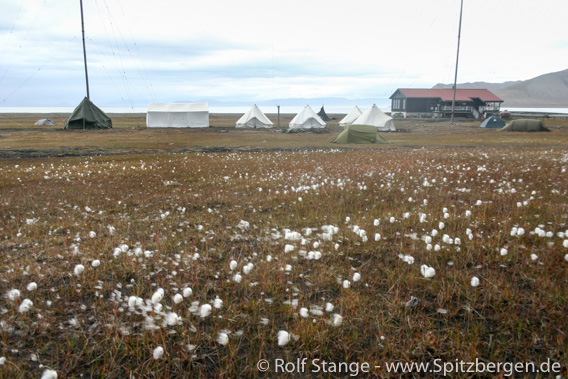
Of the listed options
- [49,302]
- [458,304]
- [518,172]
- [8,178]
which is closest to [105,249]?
[49,302]

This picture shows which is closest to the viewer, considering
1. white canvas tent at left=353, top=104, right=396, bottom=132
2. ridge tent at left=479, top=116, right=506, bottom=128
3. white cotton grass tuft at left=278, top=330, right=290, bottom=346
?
white cotton grass tuft at left=278, top=330, right=290, bottom=346

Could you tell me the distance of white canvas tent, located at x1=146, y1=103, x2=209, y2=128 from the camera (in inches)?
2260

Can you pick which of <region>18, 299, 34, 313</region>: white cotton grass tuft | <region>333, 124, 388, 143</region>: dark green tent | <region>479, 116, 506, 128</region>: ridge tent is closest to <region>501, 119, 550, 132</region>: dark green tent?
<region>479, 116, 506, 128</region>: ridge tent

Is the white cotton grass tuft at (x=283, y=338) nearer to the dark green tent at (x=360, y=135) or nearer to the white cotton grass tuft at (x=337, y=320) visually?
the white cotton grass tuft at (x=337, y=320)

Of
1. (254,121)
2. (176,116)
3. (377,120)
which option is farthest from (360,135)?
(176,116)

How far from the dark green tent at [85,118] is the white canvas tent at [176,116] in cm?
816

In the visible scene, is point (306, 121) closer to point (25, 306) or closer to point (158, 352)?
point (25, 306)

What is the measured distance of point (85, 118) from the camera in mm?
48812

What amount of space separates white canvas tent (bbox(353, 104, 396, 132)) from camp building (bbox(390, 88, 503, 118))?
143 ft

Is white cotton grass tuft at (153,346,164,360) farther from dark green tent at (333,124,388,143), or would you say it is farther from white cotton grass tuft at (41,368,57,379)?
dark green tent at (333,124,388,143)

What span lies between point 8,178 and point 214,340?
14414 millimetres

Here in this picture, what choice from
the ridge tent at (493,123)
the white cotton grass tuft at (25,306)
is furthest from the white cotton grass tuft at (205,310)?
the ridge tent at (493,123)

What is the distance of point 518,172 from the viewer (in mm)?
12570

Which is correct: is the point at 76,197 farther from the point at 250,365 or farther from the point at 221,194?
the point at 250,365
